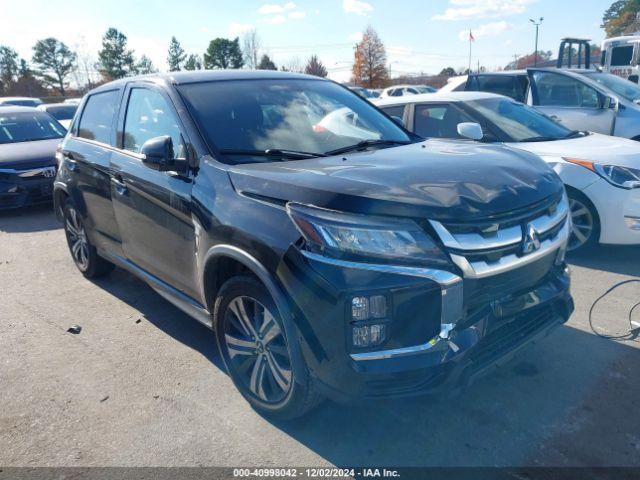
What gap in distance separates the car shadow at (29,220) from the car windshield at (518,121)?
612cm

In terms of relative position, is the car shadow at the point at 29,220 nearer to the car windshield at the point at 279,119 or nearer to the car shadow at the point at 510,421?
the car windshield at the point at 279,119

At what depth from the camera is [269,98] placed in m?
3.89

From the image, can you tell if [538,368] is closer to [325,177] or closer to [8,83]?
[325,177]

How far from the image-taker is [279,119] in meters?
3.74

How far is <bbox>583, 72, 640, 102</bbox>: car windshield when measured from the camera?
29.0 feet

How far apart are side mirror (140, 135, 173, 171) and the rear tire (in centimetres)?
213

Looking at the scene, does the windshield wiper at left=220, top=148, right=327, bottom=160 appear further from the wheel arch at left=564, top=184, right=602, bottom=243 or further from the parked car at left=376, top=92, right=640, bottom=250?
the wheel arch at left=564, top=184, right=602, bottom=243

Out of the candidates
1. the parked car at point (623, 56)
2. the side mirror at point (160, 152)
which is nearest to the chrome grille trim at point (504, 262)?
the side mirror at point (160, 152)

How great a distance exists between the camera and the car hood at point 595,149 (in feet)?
17.4

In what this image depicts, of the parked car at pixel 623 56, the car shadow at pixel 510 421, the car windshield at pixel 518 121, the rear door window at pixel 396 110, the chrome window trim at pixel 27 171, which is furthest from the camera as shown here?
the parked car at pixel 623 56

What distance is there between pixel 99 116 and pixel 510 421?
4.06 m

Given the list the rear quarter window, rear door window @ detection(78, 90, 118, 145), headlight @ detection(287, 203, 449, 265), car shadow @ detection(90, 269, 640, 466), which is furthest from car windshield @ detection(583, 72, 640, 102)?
headlight @ detection(287, 203, 449, 265)

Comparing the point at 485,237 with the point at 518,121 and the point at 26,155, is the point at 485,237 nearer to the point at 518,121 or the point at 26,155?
the point at 518,121

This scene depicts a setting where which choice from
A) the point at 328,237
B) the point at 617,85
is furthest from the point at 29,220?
the point at 617,85
